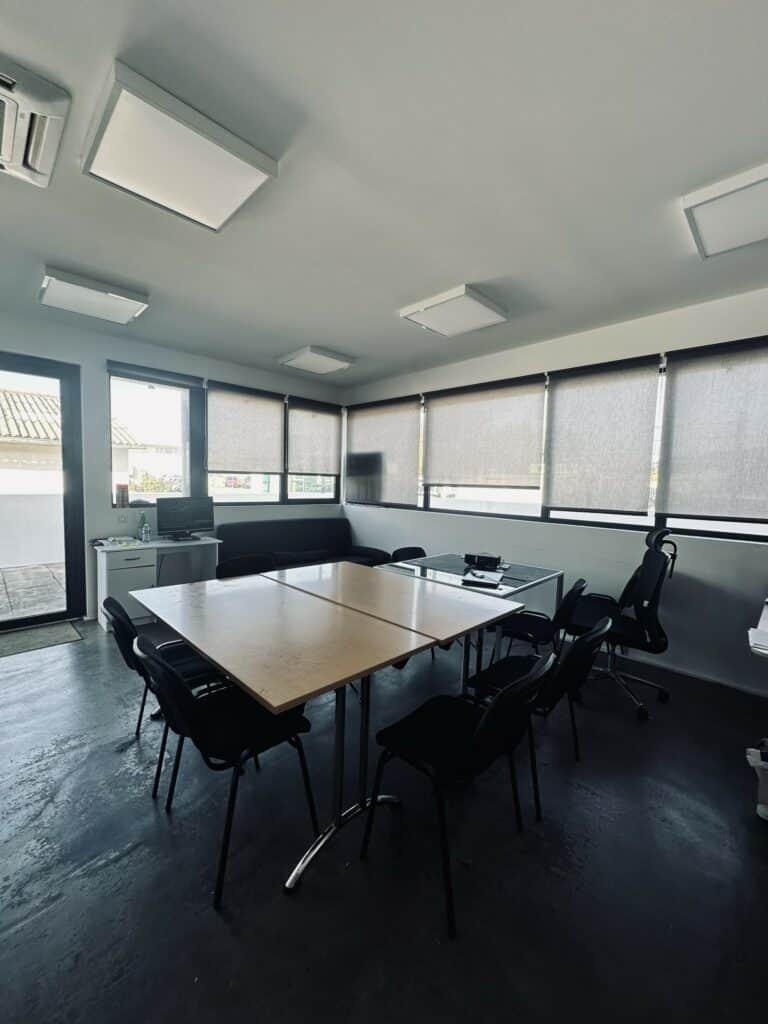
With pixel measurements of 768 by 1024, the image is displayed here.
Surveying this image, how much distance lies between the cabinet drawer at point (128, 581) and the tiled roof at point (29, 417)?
1.52 m

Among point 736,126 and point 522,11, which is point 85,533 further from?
point 736,126

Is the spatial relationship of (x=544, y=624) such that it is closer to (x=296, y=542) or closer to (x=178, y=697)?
(x=178, y=697)

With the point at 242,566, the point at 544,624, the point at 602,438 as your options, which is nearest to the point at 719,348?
the point at 602,438

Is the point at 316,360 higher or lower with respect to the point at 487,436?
higher

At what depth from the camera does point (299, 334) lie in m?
4.20

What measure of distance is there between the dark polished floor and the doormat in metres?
1.51

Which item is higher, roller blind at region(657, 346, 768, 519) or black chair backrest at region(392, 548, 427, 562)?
roller blind at region(657, 346, 768, 519)

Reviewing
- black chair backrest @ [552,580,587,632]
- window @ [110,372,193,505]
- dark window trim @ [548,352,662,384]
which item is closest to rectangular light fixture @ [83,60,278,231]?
black chair backrest @ [552,580,587,632]

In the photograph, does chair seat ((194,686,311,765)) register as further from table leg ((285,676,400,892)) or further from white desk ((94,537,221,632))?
white desk ((94,537,221,632))

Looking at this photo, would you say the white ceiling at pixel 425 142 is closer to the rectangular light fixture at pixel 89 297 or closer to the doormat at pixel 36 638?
the rectangular light fixture at pixel 89 297

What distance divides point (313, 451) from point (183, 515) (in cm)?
220

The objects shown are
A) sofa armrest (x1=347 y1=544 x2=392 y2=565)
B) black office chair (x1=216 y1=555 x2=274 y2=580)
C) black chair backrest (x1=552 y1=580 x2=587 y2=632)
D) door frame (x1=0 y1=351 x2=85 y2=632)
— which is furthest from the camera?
sofa armrest (x1=347 y1=544 x2=392 y2=565)

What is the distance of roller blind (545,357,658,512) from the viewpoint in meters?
3.65

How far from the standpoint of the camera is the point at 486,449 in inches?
188
